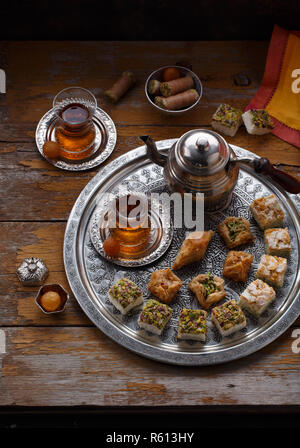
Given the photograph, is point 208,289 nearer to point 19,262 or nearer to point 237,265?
point 237,265

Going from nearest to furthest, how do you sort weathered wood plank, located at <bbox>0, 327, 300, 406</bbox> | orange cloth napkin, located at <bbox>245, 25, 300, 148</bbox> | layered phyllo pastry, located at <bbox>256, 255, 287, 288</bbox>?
weathered wood plank, located at <bbox>0, 327, 300, 406</bbox> < layered phyllo pastry, located at <bbox>256, 255, 287, 288</bbox> < orange cloth napkin, located at <bbox>245, 25, 300, 148</bbox>

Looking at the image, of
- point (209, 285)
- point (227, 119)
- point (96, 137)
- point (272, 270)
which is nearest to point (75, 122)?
point (96, 137)

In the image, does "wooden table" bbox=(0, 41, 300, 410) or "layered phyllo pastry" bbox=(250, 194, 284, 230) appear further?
"layered phyllo pastry" bbox=(250, 194, 284, 230)

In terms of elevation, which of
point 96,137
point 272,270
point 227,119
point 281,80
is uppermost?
point 281,80

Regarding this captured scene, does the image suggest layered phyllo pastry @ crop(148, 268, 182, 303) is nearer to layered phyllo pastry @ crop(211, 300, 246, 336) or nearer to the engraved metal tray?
the engraved metal tray

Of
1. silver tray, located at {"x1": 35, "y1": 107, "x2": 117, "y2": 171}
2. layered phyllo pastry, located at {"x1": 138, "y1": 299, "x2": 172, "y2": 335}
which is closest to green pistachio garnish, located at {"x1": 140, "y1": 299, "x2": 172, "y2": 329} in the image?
layered phyllo pastry, located at {"x1": 138, "y1": 299, "x2": 172, "y2": 335}

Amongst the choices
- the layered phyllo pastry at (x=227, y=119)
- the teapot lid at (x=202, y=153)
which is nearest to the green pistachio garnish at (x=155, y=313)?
the teapot lid at (x=202, y=153)

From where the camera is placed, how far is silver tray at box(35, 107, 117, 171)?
2.21 m

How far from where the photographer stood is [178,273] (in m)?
1.99

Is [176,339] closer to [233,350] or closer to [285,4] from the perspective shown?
[233,350]

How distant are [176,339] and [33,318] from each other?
1.65ft

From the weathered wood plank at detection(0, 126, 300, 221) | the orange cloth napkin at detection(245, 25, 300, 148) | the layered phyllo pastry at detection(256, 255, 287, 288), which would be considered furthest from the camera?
the orange cloth napkin at detection(245, 25, 300, 148)

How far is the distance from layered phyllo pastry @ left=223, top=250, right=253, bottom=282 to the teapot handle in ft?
0.91

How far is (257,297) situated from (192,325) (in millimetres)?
241
